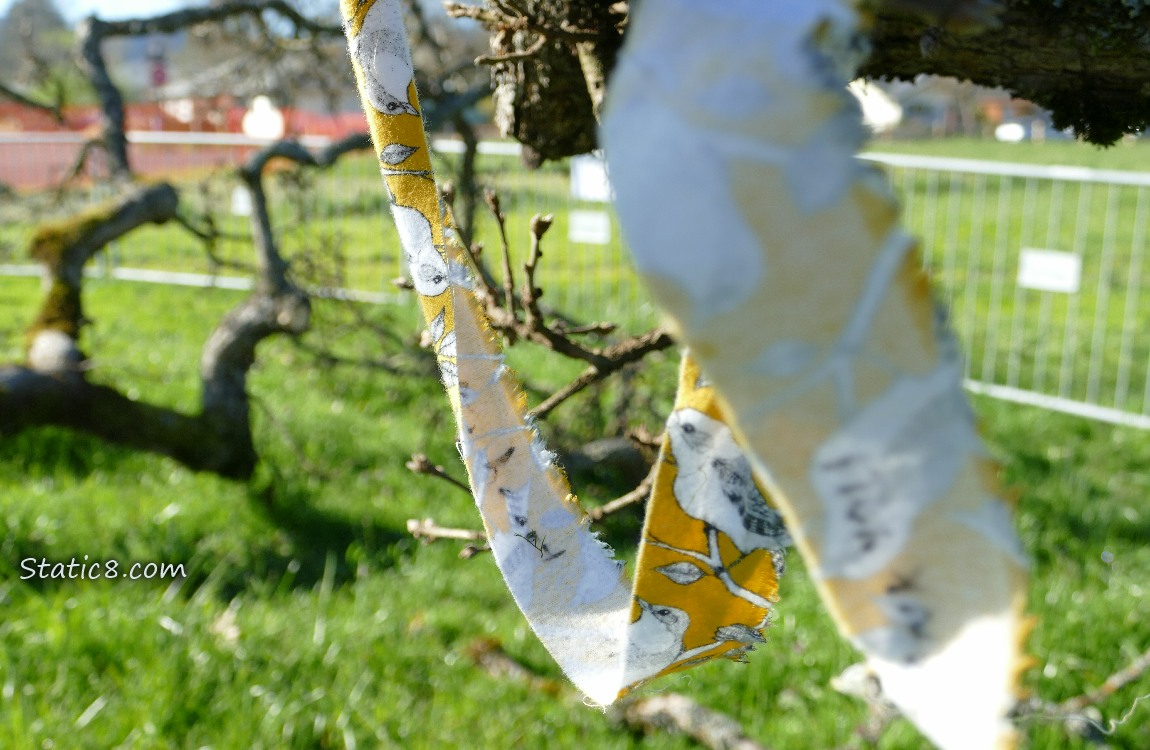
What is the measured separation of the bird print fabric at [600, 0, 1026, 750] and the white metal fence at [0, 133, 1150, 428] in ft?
8.68

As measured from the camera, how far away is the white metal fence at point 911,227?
15.1 feet

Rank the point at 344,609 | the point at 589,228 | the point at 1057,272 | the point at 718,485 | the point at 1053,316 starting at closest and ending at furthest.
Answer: the point at 718,485 → the point at 344,609 → the point at 1057,272 → the point at 589,228 → the point at 1053,316

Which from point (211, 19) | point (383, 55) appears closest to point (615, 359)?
point (383, 55)

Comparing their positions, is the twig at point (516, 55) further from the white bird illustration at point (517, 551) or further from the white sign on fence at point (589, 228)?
the white sign on fence at point (589, 228)

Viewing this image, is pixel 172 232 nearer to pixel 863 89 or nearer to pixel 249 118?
pixel 249 118

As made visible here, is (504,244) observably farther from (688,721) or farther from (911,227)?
(911,227)

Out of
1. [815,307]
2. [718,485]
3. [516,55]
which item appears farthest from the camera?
[516,55]

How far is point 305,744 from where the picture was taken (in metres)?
2.21

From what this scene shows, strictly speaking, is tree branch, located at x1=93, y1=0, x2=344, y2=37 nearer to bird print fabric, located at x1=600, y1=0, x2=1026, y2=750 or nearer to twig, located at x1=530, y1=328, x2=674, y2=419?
twig, located at x1=530, y1=328, x2=674, y2=419

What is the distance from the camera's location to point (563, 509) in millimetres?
927

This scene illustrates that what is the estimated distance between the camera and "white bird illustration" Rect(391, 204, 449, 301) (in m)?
0.92

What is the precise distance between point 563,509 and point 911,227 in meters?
4.77

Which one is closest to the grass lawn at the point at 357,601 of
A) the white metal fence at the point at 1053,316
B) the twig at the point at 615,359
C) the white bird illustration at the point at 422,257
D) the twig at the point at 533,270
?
the white metal fence at the point at 1053,316

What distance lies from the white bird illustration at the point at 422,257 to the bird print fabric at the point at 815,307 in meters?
0.48
